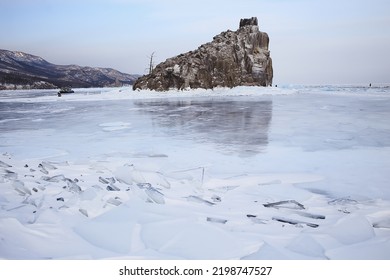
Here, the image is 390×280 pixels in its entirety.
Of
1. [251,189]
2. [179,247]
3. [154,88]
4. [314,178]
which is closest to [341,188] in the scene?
[314,178]

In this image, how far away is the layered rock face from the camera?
3834 centimetres

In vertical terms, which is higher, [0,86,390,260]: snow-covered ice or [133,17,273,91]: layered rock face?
[133,17,273,91]: layered rock face

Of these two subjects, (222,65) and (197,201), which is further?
(222,65)

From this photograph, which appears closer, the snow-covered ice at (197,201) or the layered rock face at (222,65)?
the snow-covered ice at (197,201)

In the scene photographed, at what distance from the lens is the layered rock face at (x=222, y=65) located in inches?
1510

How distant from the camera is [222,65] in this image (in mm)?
41250

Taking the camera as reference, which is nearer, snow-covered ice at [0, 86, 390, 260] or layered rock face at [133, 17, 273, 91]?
snow-covered ice at [0, 86, 390, 260]

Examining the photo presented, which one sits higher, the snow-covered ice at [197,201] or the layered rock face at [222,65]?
the layered rock face at [222,65]

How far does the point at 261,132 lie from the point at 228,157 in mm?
2755

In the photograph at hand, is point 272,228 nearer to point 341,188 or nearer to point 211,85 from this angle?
point 341,188

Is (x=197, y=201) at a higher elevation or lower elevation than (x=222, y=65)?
lower

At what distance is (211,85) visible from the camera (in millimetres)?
40312
